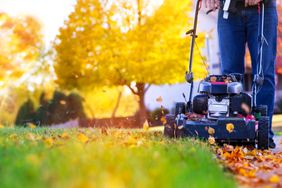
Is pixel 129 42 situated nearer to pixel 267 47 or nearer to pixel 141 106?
pixel 141 106

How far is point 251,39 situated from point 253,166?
1893 millimetres

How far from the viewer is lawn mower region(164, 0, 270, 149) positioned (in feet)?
16.5

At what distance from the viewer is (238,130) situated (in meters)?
5.00

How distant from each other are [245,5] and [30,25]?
1634cm

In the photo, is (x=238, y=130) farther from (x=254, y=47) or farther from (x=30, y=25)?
(x=30, y=25)

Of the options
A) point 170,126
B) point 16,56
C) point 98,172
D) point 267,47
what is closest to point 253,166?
point 170,126

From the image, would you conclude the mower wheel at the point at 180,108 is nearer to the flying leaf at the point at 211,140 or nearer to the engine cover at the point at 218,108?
the engine cover at the point at 218,108

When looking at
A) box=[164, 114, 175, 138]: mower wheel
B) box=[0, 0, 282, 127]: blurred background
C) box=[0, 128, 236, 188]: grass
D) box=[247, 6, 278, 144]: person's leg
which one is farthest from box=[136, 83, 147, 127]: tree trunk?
box=[0, 128, 236, 188]: grass

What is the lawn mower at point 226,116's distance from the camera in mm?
5020

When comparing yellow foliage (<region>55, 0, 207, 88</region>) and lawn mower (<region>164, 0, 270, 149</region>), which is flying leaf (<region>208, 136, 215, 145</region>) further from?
yellow foliage (<region>55, 0, 207, 88</region>)

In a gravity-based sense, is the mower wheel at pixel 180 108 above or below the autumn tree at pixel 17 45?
below

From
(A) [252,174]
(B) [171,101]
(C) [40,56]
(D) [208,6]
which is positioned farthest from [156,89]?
(A) [252,174]

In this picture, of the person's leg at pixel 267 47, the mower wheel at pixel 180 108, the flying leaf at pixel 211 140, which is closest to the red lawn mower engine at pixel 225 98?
the flying leaf at pixel 211 140

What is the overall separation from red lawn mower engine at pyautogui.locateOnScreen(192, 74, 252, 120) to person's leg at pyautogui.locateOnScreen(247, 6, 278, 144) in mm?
489
